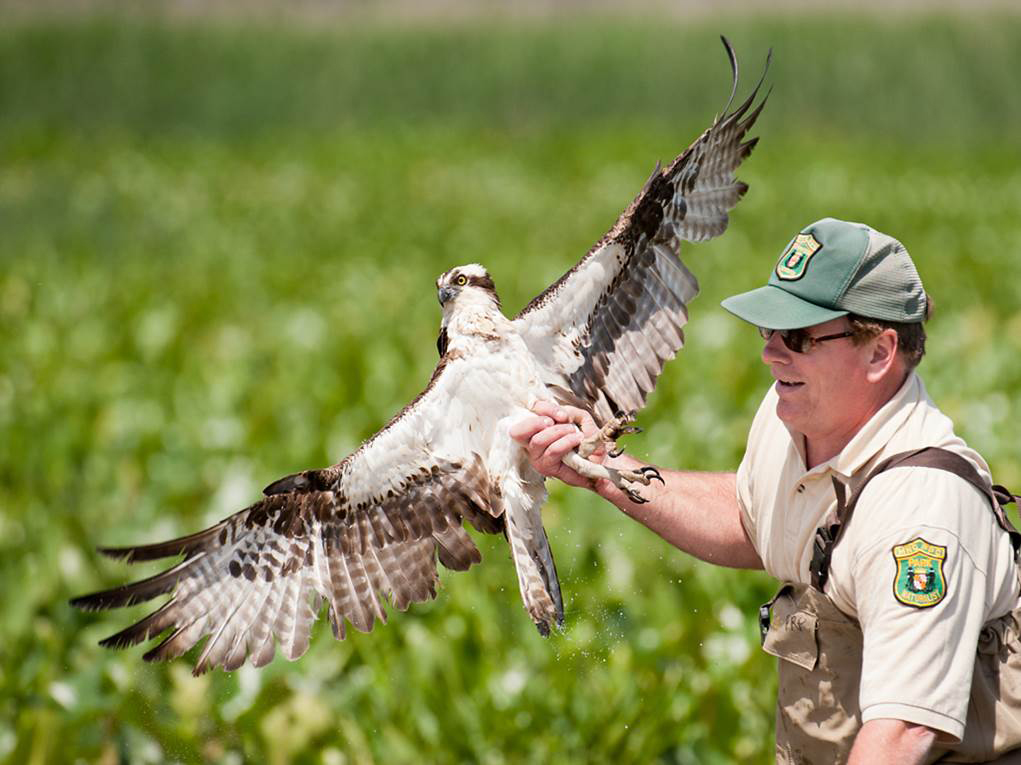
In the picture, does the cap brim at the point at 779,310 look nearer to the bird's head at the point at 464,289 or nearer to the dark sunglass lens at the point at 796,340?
the dark sunglass lens at the point at 796,340

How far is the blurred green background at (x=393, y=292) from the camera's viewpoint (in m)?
4.89

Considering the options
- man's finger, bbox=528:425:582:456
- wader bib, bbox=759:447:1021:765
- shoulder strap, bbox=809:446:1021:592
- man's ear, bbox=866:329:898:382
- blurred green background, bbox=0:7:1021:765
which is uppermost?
blurred green background, bbox=0:7:1021:765

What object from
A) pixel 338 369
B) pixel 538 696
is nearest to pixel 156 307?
pixel 338 369

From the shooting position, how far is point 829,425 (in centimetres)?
269

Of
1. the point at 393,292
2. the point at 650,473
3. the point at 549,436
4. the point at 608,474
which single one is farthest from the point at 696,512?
the point at 393,292

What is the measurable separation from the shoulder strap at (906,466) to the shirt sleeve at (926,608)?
33 mm

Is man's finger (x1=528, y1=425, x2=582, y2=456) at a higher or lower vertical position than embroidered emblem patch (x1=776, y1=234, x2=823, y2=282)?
lower

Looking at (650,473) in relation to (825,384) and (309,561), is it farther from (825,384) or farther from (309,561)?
(309,561)

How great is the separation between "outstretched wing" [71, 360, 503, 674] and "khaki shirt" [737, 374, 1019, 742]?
823 millimetres

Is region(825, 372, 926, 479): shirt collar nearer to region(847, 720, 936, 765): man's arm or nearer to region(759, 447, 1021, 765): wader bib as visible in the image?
region(759, 447, 1021, 765): wader bib

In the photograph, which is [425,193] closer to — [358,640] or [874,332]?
[358,640]

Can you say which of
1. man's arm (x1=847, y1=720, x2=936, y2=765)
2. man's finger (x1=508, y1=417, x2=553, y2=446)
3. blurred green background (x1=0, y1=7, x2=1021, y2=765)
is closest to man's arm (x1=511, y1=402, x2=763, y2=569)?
man's finger (x1=508, y1=417, x2=553, y2=446)

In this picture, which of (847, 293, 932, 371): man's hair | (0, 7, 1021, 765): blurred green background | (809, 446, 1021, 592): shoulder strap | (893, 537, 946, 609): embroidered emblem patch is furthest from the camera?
(0, 7, 1021, 765): blurred green background

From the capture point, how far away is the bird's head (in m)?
2.94
